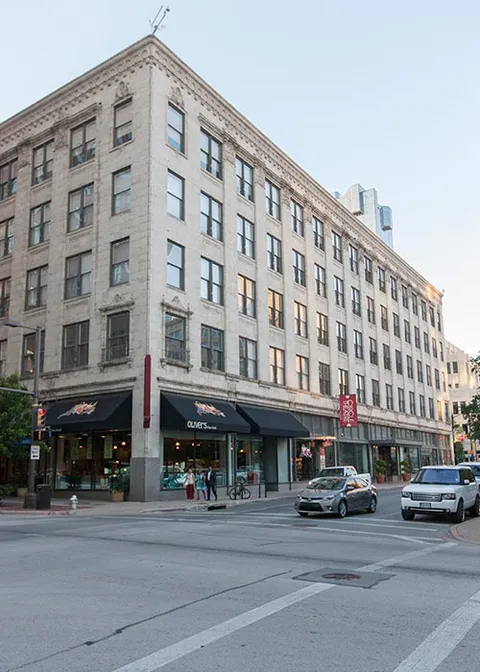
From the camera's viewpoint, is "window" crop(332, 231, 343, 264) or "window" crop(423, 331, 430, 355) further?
"window" crop(423, 331, 430, 355)

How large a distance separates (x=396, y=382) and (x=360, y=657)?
56.0 metres

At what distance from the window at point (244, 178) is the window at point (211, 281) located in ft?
20.6

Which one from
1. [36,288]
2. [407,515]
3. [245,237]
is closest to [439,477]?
[407,515]

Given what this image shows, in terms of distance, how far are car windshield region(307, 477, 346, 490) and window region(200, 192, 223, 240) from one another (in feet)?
55.8

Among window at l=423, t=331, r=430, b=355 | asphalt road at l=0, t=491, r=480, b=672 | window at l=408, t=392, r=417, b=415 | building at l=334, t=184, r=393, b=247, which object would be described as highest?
building at l=334, t=184, r=393, b=247

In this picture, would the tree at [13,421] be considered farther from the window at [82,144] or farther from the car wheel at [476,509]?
the car wheel at [476,509]

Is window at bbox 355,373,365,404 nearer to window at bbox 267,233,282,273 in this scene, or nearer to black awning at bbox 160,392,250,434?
window at bbox 267,233,282,273

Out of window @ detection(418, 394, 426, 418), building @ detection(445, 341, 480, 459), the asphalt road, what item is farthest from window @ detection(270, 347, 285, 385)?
building @ detection(445, 341, 480, 459)

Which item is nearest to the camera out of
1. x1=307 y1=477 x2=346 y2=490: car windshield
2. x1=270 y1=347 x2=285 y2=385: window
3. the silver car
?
the silver car

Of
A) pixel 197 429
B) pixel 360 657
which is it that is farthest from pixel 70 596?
pixel 197 429

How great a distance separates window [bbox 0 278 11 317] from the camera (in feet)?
123

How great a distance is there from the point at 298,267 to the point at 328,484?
24.3 metres

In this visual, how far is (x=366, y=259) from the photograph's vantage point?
57219mm

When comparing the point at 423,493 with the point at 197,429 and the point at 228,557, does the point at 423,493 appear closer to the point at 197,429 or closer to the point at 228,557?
the point at 228,557
